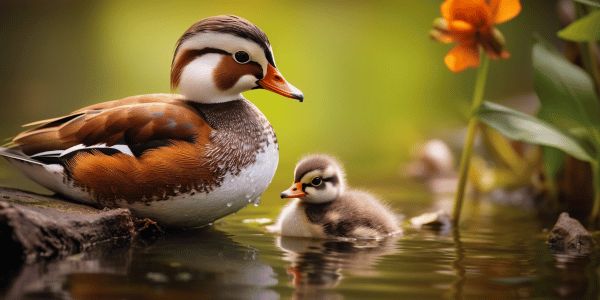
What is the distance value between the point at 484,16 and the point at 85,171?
2.40 metres

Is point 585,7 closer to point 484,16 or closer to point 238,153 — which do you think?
point 484,16

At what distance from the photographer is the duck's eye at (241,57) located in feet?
17.6

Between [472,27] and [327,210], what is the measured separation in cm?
136

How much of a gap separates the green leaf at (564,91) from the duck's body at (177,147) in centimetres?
168

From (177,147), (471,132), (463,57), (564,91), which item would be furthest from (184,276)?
(564,91)

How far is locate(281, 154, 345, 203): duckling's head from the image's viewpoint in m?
5.68

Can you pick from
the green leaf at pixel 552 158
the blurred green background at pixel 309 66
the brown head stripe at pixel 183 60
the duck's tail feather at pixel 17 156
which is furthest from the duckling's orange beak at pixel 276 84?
Answer: the blurred green background at pixel 309 66

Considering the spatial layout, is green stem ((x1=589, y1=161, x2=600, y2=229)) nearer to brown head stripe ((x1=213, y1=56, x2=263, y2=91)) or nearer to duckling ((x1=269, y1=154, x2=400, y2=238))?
duckling ((x1=269, y1=154, x2=400, y2=238))

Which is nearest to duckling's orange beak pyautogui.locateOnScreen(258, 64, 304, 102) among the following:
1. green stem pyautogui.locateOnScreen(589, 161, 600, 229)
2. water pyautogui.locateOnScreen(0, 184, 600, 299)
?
water pyautogui.locateOnScreen(0, 184, 600, 299)

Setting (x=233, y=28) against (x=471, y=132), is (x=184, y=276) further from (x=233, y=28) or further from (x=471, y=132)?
(x=471, y=132)

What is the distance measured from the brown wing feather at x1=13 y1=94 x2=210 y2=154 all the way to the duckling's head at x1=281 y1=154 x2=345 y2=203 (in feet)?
2.44

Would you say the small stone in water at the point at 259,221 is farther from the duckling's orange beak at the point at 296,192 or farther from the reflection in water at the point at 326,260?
the reflection in water at the point at 326,260

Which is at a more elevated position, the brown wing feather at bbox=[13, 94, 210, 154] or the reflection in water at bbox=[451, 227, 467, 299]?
the brown wing feather at bbox=[13, 94, 210, 154]

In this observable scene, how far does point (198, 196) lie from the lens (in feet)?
16.7
